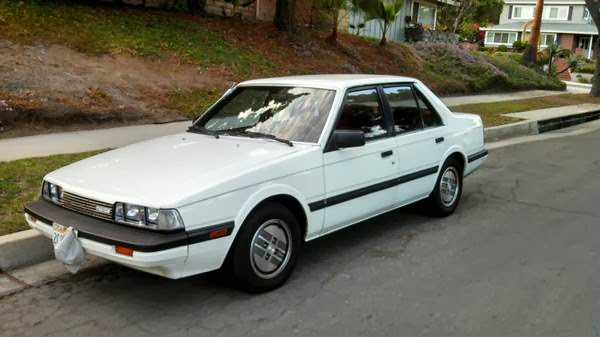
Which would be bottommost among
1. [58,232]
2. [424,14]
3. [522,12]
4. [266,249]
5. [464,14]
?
[266,249]

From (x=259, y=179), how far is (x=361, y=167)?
1.13 meters

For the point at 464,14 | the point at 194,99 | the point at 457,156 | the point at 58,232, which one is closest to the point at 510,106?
the point at 194,99

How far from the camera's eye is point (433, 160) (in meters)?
5.74

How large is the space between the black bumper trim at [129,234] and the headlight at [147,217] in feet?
0.14

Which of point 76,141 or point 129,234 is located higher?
point 129,234

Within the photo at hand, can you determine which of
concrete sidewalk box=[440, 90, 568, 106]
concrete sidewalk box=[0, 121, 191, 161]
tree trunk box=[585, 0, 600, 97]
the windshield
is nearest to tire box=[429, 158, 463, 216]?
the windshield

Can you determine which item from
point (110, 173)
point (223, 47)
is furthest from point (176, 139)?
point (223, 47)

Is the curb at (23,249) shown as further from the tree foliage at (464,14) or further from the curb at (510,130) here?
the tree foliage at (464,14)

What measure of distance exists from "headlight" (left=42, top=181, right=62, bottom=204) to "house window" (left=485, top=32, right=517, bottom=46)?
6281 cm

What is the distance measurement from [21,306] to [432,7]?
108 feet

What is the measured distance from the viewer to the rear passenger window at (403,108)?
17.8 ft

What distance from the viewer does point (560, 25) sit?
56.6 metres

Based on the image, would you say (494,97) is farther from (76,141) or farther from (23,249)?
(23,249)

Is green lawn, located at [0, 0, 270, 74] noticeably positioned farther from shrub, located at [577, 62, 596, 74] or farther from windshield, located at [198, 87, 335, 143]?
shrub, located at [577, 62, 596, 74]
